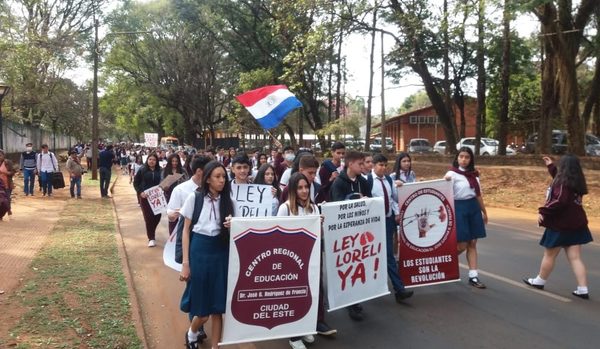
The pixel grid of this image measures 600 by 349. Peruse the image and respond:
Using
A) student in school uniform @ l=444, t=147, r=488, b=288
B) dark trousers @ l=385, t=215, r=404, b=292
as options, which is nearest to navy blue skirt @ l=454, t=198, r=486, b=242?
student in school uniform @ l=444, t=147, r=488, b=288

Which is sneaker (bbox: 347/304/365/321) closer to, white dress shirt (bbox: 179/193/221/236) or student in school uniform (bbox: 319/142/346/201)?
student in school uniform (bbox: 319/142/346/201)

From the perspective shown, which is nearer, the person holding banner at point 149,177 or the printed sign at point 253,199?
the printed sign at point 253,199

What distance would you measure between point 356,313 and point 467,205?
2.07 metres

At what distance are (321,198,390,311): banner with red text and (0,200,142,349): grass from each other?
1.89m

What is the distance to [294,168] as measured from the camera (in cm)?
729

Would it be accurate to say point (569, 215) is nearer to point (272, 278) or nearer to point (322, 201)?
point (322, 201)

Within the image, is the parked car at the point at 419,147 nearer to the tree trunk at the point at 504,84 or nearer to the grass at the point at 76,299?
Answer: the tree trunk at the point at 504,84

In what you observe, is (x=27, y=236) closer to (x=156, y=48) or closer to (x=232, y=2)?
(x=232, y=2)

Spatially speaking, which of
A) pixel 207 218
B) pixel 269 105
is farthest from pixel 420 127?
pixel 207 218

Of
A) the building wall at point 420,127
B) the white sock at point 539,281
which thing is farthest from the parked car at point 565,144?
the building wall at point 420,127

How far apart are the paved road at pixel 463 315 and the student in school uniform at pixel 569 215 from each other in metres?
0.52

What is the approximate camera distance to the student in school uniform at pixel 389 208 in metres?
6.05

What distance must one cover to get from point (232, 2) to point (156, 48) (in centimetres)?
906

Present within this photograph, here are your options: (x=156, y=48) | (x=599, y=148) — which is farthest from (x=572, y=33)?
(x=156, y=48)
